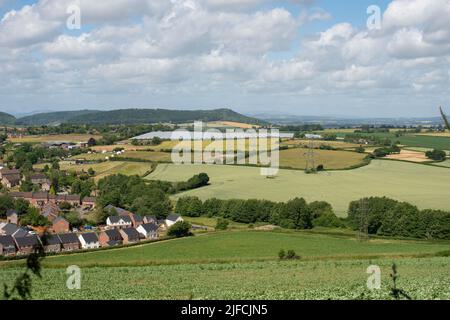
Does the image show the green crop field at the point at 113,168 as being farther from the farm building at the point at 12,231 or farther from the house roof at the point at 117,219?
the farm building at the point at 12,231

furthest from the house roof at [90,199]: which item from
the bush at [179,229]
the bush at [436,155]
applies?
the bush at [436,155]

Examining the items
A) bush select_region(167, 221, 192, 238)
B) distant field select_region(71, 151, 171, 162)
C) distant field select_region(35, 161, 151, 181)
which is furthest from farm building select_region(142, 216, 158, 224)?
distant field select_region(71, 151, 171, 162)

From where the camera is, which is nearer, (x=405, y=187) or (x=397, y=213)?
A: (x=397, y=213)

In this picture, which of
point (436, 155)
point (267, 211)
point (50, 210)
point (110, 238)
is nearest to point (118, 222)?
point (110, 238)

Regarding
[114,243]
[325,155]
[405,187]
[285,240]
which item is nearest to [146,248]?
[114,243]

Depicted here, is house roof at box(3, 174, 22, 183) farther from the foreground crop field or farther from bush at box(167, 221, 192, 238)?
the foreground crop field
